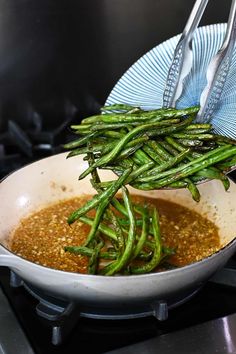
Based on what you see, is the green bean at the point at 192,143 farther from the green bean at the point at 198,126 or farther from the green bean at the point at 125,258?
the green bean at the point at 125,258

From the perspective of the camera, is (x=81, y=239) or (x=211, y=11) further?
(x=211, y=11)

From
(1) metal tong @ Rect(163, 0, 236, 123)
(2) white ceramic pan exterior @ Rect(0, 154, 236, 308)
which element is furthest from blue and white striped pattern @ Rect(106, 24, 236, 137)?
(2) white ceramic pan exterior @ Rect(0, 154, 236, 308)

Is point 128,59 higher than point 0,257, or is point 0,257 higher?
point 128,59

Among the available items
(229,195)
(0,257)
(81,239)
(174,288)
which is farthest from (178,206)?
(0,257)

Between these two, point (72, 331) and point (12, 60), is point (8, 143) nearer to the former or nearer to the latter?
point (12, 60)

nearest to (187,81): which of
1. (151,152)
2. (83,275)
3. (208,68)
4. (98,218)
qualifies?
(208,68)

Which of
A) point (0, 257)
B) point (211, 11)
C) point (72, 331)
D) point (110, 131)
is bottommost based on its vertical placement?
point (72, 331)

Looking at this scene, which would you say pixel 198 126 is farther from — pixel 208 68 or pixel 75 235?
pixel 75 235
